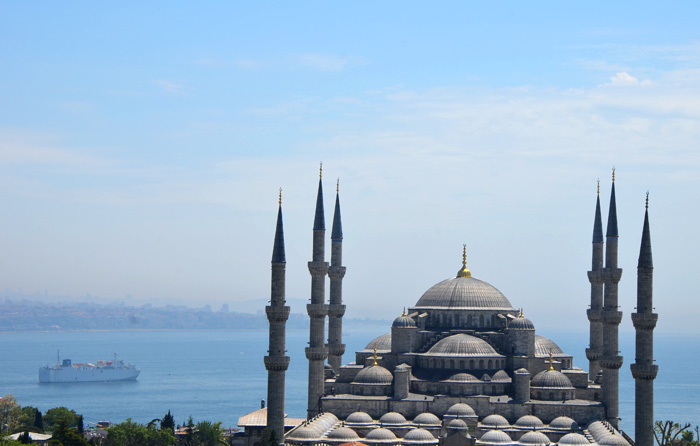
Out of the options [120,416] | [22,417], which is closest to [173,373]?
[120,416]

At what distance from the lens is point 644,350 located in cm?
4522

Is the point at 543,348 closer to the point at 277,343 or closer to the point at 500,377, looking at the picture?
the point at 500,377

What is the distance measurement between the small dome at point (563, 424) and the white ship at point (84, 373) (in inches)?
4807

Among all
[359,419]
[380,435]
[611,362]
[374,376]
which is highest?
[611,362]

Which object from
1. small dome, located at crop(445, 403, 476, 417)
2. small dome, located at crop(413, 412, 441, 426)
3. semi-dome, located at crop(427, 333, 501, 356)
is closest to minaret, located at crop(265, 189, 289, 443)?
small dome, located at crop(413, 412, 441, 426)

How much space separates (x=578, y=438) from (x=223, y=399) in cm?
8586

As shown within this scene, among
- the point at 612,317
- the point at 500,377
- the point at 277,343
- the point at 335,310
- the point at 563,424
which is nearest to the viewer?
the point at 277,343

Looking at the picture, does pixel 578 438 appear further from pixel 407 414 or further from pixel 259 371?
pixel 259 371

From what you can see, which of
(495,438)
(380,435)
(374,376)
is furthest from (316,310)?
(495,438)

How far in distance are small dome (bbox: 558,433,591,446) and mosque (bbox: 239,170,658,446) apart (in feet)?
0.29

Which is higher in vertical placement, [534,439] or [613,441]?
[613,441]

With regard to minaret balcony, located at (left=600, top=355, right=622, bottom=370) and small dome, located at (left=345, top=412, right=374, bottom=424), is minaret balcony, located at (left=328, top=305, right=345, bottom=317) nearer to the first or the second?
small dome, located at (left=345, top=412, right=374, bottom=424)

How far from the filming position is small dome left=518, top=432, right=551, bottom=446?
4881cm

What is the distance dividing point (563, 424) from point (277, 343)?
13.8 meters
